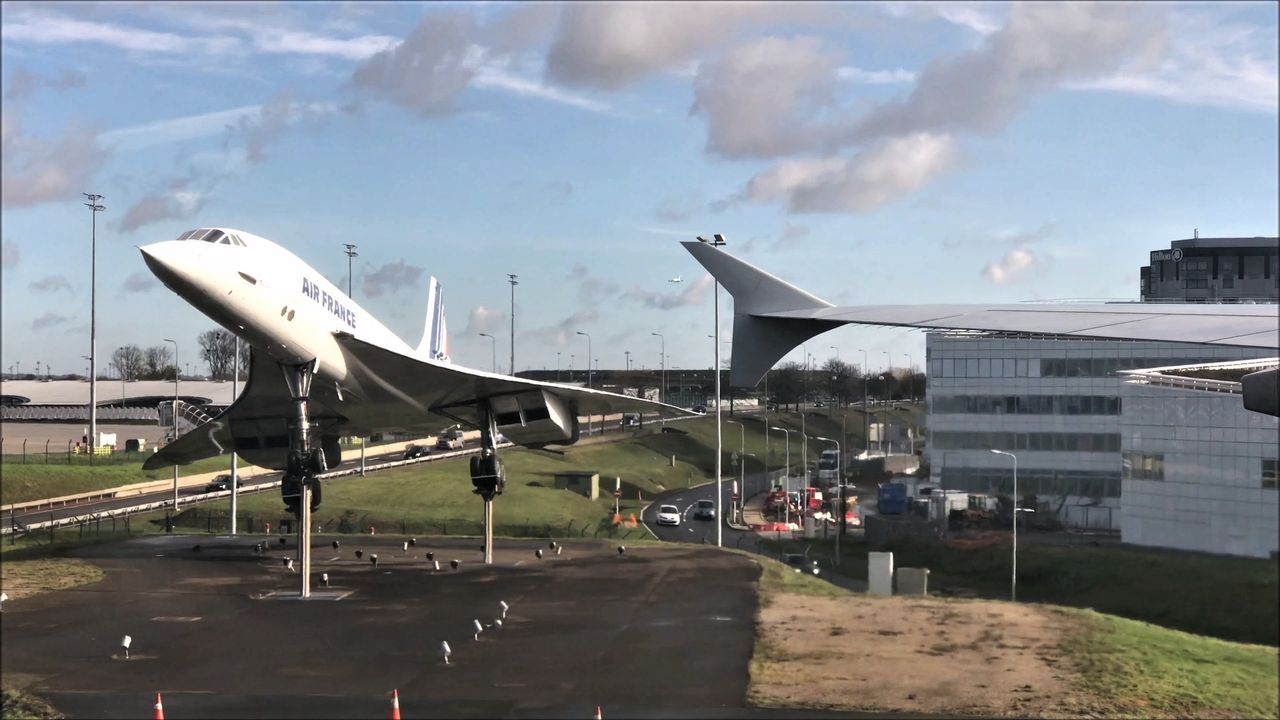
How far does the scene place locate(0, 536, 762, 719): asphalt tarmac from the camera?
2050 centimetres

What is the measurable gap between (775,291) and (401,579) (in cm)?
2788

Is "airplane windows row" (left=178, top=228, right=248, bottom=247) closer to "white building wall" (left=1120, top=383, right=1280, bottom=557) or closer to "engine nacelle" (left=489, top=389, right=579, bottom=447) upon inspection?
"engine nacelle" (left=489, top=389, right=579, bottom=447)

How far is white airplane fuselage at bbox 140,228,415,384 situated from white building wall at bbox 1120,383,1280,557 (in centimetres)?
2167

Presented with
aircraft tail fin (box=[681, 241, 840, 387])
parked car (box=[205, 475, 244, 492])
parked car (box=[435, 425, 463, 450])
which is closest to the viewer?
aircraft tail fin (box=[681, 241, 840, 387])

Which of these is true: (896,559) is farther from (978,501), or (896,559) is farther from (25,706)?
(25,706)

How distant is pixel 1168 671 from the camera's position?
23609 mm

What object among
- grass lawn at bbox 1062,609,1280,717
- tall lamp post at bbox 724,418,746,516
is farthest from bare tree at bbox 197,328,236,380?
grass lawn at bbox 1062,609,1280,717

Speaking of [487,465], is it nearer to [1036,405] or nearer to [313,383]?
[313,383]

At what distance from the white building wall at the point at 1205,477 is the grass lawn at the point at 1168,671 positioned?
3.76 m

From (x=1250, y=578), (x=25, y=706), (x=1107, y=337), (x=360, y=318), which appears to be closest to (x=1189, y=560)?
(x=1250, y=578)

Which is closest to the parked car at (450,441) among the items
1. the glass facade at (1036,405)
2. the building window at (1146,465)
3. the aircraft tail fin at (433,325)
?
the aircraft tail fin at (433,325)

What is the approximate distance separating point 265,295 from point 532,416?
1321cm

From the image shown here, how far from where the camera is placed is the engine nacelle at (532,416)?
125ft

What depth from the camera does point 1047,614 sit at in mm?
28719
